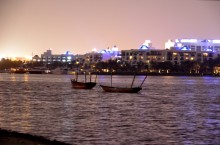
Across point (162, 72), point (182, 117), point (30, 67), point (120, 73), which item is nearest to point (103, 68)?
point (120, 73)

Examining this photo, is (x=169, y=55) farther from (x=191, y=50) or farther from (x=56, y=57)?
(x=56, y=57)

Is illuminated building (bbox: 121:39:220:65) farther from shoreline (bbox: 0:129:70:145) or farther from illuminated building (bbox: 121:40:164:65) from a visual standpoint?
shoreline (bbox: 0:129:70:145)

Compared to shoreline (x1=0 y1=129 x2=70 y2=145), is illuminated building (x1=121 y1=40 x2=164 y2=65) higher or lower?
higher

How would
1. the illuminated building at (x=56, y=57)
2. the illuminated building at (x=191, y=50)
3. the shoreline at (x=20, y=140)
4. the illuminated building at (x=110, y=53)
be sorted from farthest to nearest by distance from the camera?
1. the illuminated building at (x=56, y=57)
2. the illuminated building at (x=110, y=53)
3. the illuminated building at (x=191, y=50)
4. the shoreline at (x=20, y=140)

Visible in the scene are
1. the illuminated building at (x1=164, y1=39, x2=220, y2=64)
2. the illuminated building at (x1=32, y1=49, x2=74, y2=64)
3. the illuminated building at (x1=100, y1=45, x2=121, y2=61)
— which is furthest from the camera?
the illuminated building at (x1=32, y1=49, x2=74, y2=64)

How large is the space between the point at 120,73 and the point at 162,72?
12.1m

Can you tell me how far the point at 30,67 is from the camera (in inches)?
6314

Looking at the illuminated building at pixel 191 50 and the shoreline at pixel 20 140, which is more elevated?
the illuminated building at pixel 191 50

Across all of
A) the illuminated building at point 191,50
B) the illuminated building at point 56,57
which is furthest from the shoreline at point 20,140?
the illuminated building at point 56,57

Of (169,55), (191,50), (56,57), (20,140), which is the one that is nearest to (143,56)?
(169,55)

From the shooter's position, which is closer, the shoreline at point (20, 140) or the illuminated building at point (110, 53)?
the shoreline at point (20, 140)

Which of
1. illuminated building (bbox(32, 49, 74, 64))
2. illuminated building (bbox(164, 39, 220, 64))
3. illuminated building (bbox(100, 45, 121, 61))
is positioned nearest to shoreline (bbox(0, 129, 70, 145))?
illuminated building (bbox(164, 39, 220, 64))

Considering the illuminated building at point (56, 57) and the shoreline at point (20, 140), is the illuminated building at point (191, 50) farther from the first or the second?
the shoreline at point (20, 140)

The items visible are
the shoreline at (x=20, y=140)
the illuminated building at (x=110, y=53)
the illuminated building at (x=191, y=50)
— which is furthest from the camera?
the illuminated building at (x=110, y=53)
